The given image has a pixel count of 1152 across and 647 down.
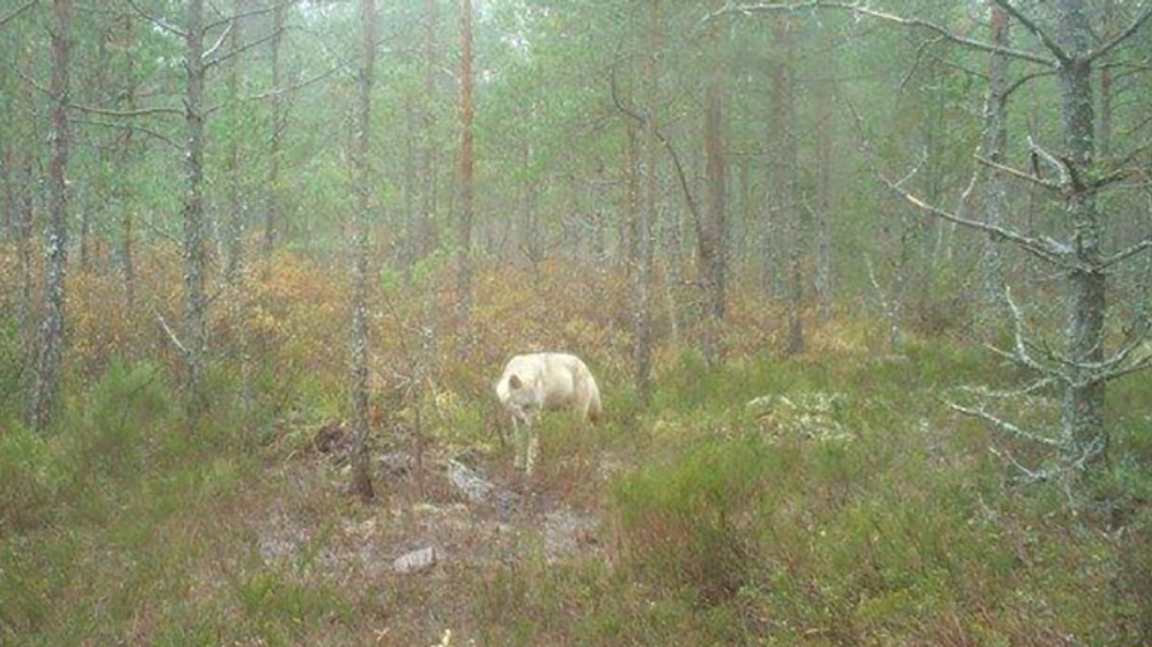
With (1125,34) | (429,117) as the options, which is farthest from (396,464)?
(429,117)

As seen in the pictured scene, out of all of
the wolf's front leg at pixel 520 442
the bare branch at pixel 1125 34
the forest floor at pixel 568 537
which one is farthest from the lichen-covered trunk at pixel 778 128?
the bare branch at pixel 1125 34

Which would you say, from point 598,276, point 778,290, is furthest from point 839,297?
point 598,276

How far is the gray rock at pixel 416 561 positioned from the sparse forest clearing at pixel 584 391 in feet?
0.13

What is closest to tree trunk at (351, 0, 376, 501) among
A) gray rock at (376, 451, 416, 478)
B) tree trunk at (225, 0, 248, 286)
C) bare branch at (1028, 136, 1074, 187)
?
gray rock at (376, 451, 416, 478)

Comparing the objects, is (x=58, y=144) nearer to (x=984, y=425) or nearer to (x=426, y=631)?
(x=426, y=631)

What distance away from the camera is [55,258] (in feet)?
33.6

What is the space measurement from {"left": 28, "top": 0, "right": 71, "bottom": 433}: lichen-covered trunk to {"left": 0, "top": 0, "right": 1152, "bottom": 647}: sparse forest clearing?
4 cm

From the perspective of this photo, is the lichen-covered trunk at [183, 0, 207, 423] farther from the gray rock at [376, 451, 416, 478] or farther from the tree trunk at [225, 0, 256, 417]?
the gray rock at [376, 451, 416, 478]

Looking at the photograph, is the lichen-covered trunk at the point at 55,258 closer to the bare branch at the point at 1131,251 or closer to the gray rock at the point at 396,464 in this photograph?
the gray rock at the point at 396,464

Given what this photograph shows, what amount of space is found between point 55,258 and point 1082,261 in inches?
390

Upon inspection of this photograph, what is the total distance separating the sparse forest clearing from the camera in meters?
5.39

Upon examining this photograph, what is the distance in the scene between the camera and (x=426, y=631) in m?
5.76

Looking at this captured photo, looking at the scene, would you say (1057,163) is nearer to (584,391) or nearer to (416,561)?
(416,561)

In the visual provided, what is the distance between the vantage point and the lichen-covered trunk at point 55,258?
9945 millimetres
